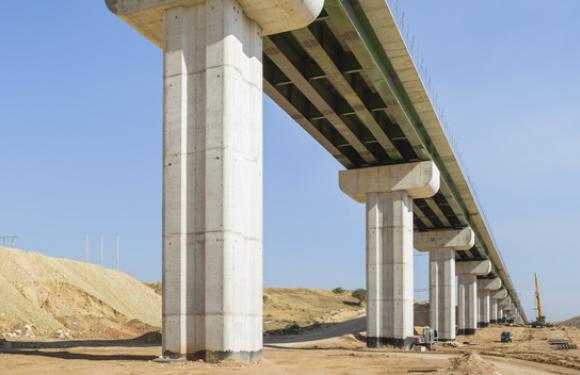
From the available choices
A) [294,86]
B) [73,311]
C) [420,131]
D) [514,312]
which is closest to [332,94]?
[294,86]

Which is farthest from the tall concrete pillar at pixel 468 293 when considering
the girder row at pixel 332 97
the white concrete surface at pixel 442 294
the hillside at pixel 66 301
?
the girder row at pixel 332 97

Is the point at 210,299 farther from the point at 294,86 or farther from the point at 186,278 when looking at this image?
the point at 294,86

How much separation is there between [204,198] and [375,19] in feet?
34.7

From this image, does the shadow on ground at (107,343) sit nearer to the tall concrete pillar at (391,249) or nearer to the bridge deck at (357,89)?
the tall concrete pillar at (391,249)

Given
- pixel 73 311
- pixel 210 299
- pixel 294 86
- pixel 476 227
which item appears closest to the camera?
pixel 210 299

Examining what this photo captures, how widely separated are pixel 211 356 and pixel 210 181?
14.5 ft

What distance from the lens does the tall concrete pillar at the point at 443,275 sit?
57656 millimetres

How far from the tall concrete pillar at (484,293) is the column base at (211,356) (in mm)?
88856

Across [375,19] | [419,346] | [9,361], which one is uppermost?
[375,19]

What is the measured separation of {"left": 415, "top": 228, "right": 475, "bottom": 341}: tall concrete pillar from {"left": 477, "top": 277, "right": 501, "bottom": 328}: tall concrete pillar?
44.5 m

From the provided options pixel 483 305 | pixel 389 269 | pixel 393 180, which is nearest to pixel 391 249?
pixel 389 269

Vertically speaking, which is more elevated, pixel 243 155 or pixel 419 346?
pixel 243 155

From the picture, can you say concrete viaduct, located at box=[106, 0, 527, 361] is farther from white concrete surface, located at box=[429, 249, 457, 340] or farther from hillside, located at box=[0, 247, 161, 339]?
hillside, located at box=[0, 247, 161, 339]

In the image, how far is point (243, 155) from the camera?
17734mm
